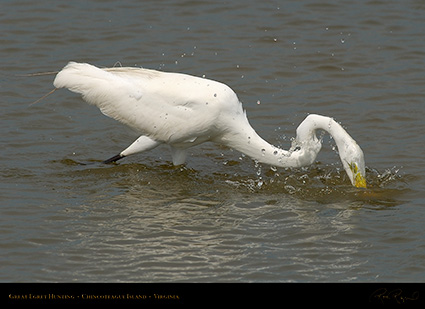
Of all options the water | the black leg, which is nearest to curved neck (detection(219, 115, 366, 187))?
the water

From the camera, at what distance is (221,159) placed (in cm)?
1014

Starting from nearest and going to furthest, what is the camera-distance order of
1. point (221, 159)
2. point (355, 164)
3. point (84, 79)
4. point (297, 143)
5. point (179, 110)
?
point (355, 164)
point (297, 143)
point (179, 110)
point (84, 79)
point (221, 159)

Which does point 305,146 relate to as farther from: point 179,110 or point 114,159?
point 114,159

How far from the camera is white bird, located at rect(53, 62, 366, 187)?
8.84 metres

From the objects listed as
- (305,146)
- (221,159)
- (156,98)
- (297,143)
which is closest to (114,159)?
(156,98)

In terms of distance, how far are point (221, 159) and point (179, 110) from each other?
4.44ft

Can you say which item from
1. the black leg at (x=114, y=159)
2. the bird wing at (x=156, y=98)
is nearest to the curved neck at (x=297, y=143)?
the bird wing at (x=156, y=98)

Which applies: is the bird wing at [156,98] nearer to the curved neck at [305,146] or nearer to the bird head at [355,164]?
the curved neck at [305,146]

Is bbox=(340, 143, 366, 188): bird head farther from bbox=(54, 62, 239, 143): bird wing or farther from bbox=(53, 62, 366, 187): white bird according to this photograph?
bbox=(54, 62, 239, 143): bird wing

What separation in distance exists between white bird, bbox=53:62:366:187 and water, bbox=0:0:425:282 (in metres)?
0.41

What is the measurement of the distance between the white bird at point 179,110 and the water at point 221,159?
407mm

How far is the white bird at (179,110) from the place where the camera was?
8836mm

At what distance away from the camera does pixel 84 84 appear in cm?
911
